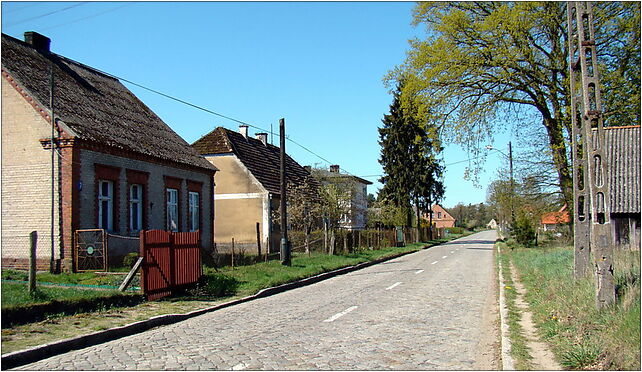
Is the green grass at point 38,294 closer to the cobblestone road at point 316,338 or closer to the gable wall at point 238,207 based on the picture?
the cobblestone road at point 316,338

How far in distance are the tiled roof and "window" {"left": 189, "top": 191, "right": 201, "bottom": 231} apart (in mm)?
18448

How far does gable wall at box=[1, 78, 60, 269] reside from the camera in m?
18.2

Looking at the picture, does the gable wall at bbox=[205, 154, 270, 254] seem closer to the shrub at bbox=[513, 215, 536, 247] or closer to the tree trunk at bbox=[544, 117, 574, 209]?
the shrub at bbox=[513, 215, 536, 247]

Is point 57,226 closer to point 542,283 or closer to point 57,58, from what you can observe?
point 57,58

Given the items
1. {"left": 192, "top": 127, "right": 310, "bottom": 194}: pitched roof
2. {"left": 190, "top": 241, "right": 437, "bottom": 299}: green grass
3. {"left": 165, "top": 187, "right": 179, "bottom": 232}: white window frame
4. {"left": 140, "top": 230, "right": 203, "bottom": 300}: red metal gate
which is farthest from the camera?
{"left": 192, "top": 127, "right": 310, "bottom": 194}: pitched roof

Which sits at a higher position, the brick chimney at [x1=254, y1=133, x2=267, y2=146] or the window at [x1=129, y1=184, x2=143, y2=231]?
the brick chimney at [x1=254, y1=133, x2=267, y2=146]

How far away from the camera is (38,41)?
2223 cm

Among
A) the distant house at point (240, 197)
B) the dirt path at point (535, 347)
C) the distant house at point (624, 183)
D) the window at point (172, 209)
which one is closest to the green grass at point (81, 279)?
the window at point (172, 209)

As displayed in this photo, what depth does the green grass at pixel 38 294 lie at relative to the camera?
10164 mm

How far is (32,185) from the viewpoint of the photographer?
1845 cm

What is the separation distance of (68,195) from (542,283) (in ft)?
47.3

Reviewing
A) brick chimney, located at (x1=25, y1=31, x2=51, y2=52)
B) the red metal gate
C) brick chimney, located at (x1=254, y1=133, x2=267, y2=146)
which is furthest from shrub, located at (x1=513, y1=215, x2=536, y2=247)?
A: brick chimney, located at (x1=25, y1=31, x2=51, y2=52)

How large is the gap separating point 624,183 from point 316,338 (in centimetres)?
2102

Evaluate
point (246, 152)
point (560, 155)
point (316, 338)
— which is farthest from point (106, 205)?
point (560, 155)
